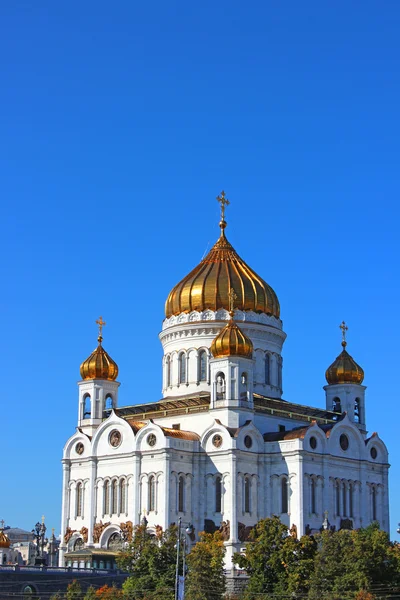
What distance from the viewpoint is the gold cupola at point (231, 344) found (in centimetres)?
6956

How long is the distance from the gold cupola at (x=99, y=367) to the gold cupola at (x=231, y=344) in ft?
30.4

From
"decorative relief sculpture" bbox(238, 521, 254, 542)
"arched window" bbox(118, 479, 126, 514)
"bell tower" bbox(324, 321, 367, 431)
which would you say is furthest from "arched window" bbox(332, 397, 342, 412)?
"arched window" bbox(118, 479, 126, 514)

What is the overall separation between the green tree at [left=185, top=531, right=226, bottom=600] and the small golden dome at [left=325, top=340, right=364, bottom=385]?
1006 inches

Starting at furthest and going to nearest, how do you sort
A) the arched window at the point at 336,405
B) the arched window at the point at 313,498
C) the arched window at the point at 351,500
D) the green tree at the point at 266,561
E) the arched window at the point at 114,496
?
the arched window at the point at 336,405
the arched window at the point at 351,500
the arched window at the point at 114,496
the arched window at the point at 313,498
the green tree at the point at 266,561

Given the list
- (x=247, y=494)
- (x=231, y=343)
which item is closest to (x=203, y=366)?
(x=231, y=343)

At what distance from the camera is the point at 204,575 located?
5397 centimetres

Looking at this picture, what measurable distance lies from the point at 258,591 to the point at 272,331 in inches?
1004

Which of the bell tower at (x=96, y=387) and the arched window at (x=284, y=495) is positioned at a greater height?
the bell tower at (x=96, y=387)

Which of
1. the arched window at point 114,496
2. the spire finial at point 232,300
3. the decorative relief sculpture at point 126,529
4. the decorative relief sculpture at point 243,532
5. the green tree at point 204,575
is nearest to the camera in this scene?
the green tree at point 204,575

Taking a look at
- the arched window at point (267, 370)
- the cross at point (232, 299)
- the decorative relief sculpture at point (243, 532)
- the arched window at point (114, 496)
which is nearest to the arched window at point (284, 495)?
the decorative relief sculpture at point (243, 532)

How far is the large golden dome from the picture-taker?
7588 cm

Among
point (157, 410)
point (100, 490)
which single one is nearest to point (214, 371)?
point (157, 410)

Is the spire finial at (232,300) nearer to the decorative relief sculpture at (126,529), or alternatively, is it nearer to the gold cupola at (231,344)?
the gold cupola at (231,344)

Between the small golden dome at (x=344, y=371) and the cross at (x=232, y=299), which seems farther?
the small golden dome at (x=344, y=371)
